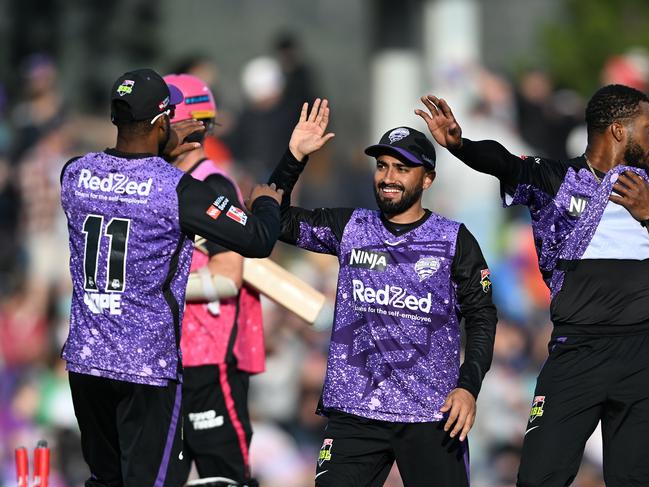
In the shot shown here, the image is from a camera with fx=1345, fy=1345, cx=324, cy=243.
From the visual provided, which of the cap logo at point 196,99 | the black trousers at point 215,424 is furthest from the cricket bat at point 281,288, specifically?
the cap logo at point 196,99

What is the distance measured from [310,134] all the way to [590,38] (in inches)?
1190

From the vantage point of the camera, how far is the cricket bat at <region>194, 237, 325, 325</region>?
753cm

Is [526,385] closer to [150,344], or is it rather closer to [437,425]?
[437,425]

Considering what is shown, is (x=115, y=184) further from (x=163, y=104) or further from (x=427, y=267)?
(x=427, y=267)

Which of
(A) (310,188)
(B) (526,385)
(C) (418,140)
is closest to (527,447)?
(C) (418,140)

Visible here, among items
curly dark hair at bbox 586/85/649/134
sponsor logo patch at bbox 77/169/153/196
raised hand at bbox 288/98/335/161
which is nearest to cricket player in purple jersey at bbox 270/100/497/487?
raised hand at bbox 288/98/335/161

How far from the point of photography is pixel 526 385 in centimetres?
1111

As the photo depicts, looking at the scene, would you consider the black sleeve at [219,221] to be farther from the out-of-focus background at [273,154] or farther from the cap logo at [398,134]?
the out-of-focus background at [273,154]

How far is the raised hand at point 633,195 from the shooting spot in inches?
247

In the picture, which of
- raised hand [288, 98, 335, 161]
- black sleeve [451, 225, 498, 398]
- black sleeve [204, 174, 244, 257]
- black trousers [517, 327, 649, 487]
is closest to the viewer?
black trousers [517, 327, 649, 487]

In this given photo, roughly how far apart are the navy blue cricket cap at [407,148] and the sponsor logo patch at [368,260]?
477 mm

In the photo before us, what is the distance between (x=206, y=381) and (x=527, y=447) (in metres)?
1.91

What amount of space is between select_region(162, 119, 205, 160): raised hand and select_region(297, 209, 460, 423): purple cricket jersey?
0.98m

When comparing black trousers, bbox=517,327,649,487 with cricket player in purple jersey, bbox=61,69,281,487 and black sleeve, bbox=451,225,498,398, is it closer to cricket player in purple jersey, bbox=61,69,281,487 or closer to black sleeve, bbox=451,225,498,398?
black sleeve, bbox=451,225,498,398
